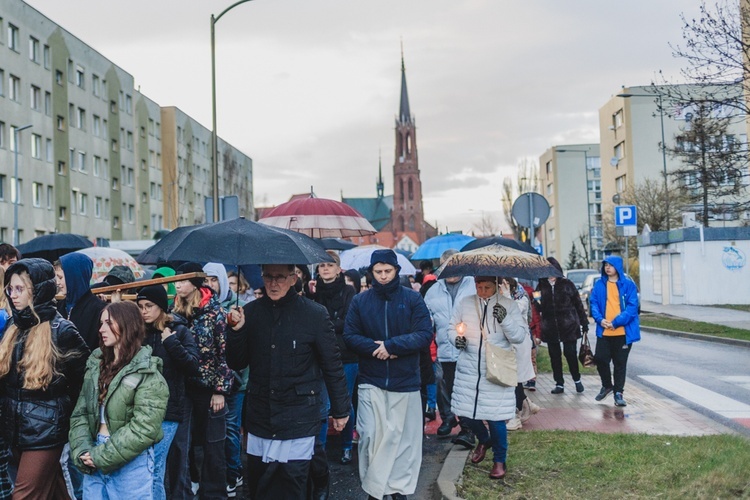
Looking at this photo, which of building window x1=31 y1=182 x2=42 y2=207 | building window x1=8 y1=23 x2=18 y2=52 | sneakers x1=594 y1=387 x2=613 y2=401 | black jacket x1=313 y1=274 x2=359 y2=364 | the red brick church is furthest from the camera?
the red brick church

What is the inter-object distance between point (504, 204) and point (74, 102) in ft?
118

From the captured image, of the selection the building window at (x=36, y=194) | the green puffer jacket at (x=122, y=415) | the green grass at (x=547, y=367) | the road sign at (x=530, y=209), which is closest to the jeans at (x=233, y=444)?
the green puffer jacket at (x=122, y=415)

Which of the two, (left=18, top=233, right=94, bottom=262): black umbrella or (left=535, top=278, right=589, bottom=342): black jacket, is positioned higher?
(left=18, top=233, right=94, bottom=262): black umbrella

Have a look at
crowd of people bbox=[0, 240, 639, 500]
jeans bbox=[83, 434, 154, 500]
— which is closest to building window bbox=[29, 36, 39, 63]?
crowd of people bbox=[0, 240, 639, 500]

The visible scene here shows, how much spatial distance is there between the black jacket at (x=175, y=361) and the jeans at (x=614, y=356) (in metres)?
6.20

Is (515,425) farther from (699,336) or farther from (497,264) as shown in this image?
(699,336)

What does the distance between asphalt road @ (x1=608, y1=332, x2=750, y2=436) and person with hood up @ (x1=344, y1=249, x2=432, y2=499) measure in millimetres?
4562

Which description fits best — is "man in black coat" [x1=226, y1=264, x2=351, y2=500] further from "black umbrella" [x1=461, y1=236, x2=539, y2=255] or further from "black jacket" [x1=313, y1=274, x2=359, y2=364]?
"black umbrella" [x1=461, y1=236, x2=539, y2=255]

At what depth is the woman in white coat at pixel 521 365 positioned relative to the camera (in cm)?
853

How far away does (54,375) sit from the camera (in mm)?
4703

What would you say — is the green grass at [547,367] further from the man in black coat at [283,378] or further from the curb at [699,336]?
the man in black coat at [283,378]

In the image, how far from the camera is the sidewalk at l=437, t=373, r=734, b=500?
8.59 metres

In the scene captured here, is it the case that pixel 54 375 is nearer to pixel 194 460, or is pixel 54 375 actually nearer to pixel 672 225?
pixel 194 460

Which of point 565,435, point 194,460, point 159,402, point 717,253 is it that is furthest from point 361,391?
point 717,253
